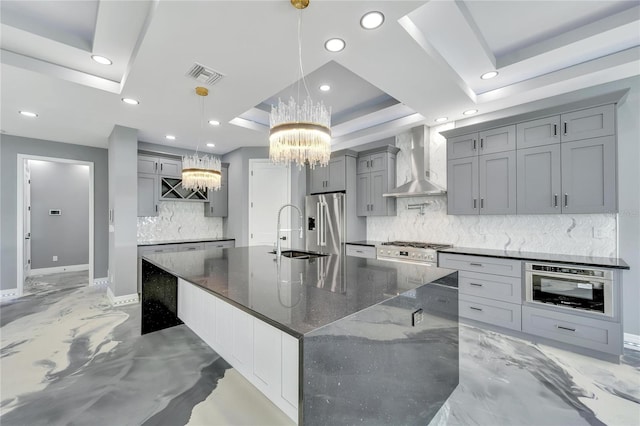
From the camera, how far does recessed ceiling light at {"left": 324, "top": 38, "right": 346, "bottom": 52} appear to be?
2.08m

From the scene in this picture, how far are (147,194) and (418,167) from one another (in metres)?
4.65

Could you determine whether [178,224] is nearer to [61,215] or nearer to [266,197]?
[266,197]

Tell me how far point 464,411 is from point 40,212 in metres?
8.64

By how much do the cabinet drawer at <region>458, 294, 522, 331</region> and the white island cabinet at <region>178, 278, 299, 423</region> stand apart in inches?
111

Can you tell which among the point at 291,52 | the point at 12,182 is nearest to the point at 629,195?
the point at 291,52

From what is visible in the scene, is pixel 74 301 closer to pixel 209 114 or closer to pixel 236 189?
pixel 236 189

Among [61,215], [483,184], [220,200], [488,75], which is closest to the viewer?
[488,75]

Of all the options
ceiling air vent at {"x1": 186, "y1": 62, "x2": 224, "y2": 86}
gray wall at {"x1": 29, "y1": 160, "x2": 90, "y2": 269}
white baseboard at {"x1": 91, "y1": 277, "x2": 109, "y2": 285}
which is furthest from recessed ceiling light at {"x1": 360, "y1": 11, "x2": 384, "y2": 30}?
gray wall at {"x1": 29, "y1": 160, "x2": 90, "y2": 269}

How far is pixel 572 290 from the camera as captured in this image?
8.57 ft

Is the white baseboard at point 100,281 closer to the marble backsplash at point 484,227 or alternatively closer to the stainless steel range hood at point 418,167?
the marble backsplash at point 484,227

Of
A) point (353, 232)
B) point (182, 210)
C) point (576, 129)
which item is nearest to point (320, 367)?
point (576, 129)

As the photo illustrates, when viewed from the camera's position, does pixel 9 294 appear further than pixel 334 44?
Yes

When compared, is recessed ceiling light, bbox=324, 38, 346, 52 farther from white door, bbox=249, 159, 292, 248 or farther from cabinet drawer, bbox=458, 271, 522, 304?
white door, bbox=249, 159, 292, 248

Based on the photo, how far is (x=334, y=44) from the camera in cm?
212
